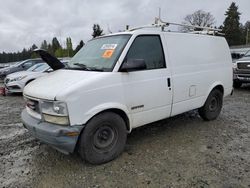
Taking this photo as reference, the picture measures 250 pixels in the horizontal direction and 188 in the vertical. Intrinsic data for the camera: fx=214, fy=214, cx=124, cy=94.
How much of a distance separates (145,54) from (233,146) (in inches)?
89.3

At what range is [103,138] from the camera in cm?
326

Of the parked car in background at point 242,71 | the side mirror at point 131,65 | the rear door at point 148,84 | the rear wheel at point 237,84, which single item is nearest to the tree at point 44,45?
the rear wheel at point 237,84

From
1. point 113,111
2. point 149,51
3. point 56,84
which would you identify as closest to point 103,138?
point 113,111

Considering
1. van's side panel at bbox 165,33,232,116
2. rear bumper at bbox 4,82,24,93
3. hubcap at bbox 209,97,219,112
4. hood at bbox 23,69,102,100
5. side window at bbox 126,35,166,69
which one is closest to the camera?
hood at bbox 23,69,102,100

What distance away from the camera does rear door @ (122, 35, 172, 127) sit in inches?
134

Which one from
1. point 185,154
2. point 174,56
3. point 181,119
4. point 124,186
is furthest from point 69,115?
point 181,119

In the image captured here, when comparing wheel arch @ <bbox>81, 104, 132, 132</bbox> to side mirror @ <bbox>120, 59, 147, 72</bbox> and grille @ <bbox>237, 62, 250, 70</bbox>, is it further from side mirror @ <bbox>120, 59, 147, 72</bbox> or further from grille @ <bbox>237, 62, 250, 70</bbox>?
grille @ <bbox>237, 62, 250, 70</bbox>

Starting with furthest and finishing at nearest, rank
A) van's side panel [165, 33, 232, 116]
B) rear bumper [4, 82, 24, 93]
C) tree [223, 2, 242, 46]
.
A: 1. tree [223, 2, 242, 46]
2. rear bumper [4, 82, 24, 93]
3. van's side panel [165, 33, 232, 116]

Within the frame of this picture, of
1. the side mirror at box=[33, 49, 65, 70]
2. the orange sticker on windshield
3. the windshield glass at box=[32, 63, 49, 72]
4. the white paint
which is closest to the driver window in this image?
the windshield glass at box=[32, 63, 49, 72]

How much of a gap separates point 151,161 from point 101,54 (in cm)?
191

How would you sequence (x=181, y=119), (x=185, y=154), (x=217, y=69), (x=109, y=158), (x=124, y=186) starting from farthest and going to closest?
(x=181, y=119)
(x=217, y=69)
(x=185, y=154)
(x=109, y=158)
(x=124, y=186)

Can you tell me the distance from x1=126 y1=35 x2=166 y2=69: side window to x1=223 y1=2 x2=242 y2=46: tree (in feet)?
149

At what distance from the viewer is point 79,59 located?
13.1 feet

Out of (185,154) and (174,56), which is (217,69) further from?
(185,154)
